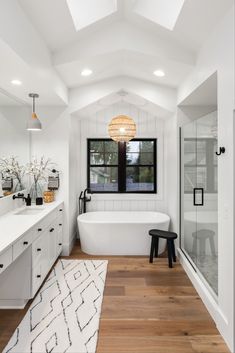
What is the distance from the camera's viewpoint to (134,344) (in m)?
2.18

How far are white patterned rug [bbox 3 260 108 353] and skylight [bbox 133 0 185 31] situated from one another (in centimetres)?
310

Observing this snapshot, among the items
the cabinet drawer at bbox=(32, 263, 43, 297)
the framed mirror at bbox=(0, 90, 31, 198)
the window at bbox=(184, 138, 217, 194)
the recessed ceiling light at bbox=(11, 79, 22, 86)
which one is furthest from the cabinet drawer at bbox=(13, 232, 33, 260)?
the window at bbox=(184, 138, 217, 194)

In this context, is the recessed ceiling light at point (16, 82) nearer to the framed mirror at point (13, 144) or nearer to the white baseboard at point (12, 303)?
the framed mirror at point (13, 144)

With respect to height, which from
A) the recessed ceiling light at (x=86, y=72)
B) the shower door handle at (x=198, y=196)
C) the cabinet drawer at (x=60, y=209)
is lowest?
the cabinet drawer at (x=60, y=209)

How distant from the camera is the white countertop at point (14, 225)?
2.21m

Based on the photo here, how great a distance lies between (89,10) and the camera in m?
2.70

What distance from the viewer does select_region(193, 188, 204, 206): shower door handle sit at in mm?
3283

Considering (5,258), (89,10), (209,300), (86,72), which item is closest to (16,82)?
(86,72)

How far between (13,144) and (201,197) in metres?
2.89

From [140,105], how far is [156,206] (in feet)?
6.69

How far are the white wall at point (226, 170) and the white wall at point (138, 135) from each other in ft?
8.83

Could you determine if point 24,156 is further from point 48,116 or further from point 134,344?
point 134,344

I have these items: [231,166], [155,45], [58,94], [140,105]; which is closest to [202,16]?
[155,45]

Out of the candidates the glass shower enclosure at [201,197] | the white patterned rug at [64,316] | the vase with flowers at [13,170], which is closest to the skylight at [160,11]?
the glass shower enclosure at [201,197]
